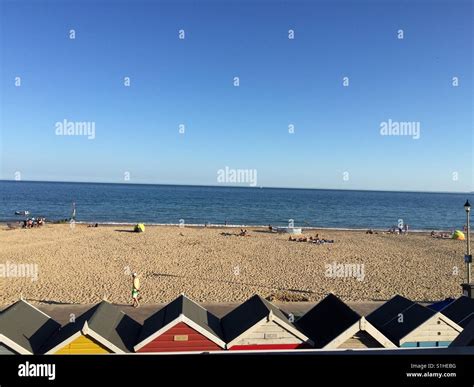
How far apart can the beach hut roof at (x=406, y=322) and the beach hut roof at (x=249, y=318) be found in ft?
5.78

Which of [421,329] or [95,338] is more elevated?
[95,338]

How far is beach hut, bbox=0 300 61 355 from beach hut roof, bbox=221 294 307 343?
2713mm

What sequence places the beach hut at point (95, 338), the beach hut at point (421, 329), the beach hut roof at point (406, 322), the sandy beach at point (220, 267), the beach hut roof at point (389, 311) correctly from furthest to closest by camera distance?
the sandy beach at point (220, 267) < the beach hut roof at point (389, 311) < the beach hut roof at point (406, 322) < the beach hut at point (421, 329) < the beach hut at point (95, 338)

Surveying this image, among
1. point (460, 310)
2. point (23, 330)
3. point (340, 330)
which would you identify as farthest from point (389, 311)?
point (23, 330)

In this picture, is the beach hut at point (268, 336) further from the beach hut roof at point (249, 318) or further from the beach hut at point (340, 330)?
the beach hut at point (340, 330)

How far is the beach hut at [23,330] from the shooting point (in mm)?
4895

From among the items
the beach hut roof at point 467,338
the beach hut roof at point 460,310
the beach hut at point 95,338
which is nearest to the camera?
the beach hut roof at point 467,338

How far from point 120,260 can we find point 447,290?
1597 cm

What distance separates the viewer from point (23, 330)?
18.3 feet

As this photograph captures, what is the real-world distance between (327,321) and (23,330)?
470 cm

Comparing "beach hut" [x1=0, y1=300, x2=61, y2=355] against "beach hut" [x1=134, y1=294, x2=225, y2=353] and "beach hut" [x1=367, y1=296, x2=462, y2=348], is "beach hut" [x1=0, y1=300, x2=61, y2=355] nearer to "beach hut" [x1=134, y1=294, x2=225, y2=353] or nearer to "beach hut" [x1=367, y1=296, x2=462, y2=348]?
"beach hut" [x1=134, y1=294, x2=225, y2=353]

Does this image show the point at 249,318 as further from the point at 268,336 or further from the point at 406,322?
the point at 406,322

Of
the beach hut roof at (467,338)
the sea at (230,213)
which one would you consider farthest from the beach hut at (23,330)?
the sea at (230,213)
